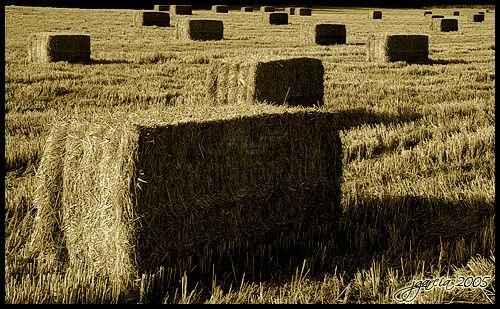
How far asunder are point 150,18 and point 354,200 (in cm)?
2827

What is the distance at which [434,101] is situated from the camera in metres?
11.4

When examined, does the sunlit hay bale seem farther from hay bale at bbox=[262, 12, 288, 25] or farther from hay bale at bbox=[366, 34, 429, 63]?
hay bale at bbox=[262, 12, 288, 25]

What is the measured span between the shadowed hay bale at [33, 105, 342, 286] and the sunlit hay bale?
39.2ft

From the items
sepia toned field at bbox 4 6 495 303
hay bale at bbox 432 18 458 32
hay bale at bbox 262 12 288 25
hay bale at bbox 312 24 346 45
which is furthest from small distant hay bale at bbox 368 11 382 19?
sepia toned field at bbox 4 6 495 303

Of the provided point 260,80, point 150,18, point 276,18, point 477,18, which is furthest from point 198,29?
point 477,18

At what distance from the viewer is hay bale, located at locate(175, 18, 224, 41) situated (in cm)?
2403

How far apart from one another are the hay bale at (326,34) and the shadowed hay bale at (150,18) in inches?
440

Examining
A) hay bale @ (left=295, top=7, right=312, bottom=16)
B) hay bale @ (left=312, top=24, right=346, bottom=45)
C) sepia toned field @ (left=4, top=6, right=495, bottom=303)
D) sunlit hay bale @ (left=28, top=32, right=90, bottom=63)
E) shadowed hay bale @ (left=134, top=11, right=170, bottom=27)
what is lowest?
sepia toned field @ (left=4, top=6, right=495, bottom=303)

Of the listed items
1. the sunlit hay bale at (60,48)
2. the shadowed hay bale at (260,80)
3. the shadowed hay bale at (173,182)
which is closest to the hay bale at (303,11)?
the sunlit hay bale at (60,48)

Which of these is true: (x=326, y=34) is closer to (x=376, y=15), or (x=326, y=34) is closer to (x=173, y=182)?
(x=173, y=182)

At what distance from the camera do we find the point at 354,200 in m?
5.63

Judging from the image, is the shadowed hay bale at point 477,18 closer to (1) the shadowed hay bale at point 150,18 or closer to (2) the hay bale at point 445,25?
(2) the hay bale at point 445,25

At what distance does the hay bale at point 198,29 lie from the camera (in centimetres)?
2403

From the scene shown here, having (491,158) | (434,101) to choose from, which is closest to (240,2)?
(434,101)
